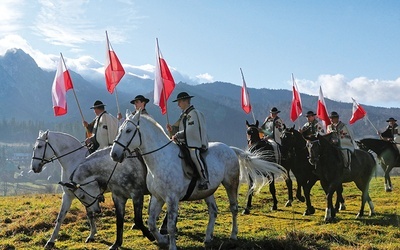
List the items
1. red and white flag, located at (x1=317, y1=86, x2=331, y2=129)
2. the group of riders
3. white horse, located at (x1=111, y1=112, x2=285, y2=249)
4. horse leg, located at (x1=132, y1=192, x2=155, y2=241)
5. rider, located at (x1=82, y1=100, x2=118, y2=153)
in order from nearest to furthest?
white horse, located at (x1=111, y1=112, x2=285, y2=249) < the group of riders < horse leg, located at (x1=132, y1=192, x2=155, y2=241) < rider, located at (x1=82, y1=100, x2=118, y2=153) < red and white flag, located at (x1=317, y1=86, x2=331, y2=129)

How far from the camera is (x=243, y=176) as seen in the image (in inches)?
524

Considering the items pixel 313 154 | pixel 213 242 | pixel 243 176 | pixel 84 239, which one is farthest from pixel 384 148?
pixel 84 239

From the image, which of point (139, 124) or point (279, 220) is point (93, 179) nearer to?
point (139, 124)

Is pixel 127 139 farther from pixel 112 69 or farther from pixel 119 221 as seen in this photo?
pixel 112 69

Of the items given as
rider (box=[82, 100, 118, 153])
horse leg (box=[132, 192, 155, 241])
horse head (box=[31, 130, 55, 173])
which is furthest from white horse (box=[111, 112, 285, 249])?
horse head (box=[31, 130, 55, 173])

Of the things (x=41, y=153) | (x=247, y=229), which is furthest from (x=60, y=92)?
(x=247, y=229)

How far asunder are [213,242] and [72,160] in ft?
16.1

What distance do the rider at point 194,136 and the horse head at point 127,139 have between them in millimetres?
1083

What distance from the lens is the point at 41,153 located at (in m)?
12.6

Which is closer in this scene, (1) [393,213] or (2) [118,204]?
(2) [118,204]

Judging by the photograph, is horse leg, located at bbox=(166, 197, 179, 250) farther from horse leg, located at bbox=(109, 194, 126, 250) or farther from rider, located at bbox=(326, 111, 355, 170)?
rider, located at bbox=(326, 111, 355, 170)

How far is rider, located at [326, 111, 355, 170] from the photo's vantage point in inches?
608

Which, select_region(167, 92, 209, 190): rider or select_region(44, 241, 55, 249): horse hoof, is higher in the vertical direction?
select_region(167, 92, 209, 190): rider

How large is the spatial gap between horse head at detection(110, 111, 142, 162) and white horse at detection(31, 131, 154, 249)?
2.25 m
